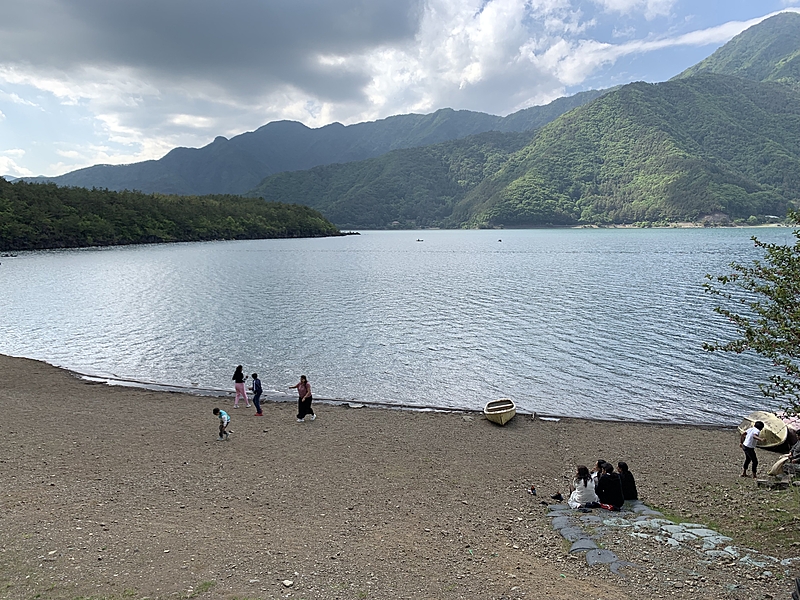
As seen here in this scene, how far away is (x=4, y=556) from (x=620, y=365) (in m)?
27.5

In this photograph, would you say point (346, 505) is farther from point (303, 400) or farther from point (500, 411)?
point (500, 411)

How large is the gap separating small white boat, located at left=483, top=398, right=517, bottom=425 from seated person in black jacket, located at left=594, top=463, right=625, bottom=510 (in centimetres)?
711

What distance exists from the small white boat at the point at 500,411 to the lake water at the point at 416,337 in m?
2.22

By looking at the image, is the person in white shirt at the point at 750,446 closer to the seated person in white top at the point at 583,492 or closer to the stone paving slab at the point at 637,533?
the stone paving slab at the point at 637,533

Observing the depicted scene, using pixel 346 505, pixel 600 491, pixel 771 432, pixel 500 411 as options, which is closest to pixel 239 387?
pixel 346 505

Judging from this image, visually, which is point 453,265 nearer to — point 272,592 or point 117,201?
point 272,592

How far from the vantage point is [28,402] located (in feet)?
69.2

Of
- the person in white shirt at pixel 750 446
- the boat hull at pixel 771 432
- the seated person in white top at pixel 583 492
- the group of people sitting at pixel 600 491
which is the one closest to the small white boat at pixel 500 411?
the group of people sitting at pixel 600 491

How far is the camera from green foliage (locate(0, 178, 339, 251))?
12400cm

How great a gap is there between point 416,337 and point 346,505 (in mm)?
24429

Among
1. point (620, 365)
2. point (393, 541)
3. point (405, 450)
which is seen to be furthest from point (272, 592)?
point (620, 365)

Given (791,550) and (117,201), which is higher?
(117,201)

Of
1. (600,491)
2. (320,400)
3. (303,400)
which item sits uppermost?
(303,400)

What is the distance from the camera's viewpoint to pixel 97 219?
144 m
